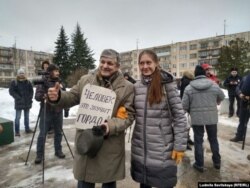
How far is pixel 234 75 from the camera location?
10445mm

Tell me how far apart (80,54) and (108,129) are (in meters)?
39.4

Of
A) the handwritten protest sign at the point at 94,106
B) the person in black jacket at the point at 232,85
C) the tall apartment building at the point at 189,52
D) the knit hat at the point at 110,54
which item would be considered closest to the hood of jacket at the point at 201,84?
the knit hat at the point at 110,54

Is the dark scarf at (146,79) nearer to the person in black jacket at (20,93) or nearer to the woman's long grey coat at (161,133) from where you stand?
the woman's long grey coat at (161,133)

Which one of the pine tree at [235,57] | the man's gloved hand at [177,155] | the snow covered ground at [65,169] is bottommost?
the snow covered ground at [65,169]

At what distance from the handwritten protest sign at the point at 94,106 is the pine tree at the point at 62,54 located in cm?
3694

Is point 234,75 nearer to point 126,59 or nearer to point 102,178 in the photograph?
point 102,178

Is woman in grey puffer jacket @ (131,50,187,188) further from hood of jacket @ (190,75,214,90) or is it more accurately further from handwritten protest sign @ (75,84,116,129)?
hood of jacket @ (190,75,214,90)

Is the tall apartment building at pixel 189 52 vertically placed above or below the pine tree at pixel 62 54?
above

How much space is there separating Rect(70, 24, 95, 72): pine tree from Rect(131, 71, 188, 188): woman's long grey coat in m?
37.1

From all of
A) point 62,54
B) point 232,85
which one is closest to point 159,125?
point 232,85

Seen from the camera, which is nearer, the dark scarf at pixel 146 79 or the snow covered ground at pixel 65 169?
the dark scarf at pixel 146 79

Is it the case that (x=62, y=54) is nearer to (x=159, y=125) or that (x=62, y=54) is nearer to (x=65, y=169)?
(x=65, y=169)

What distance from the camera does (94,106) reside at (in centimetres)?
268

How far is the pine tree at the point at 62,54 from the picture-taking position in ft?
127
